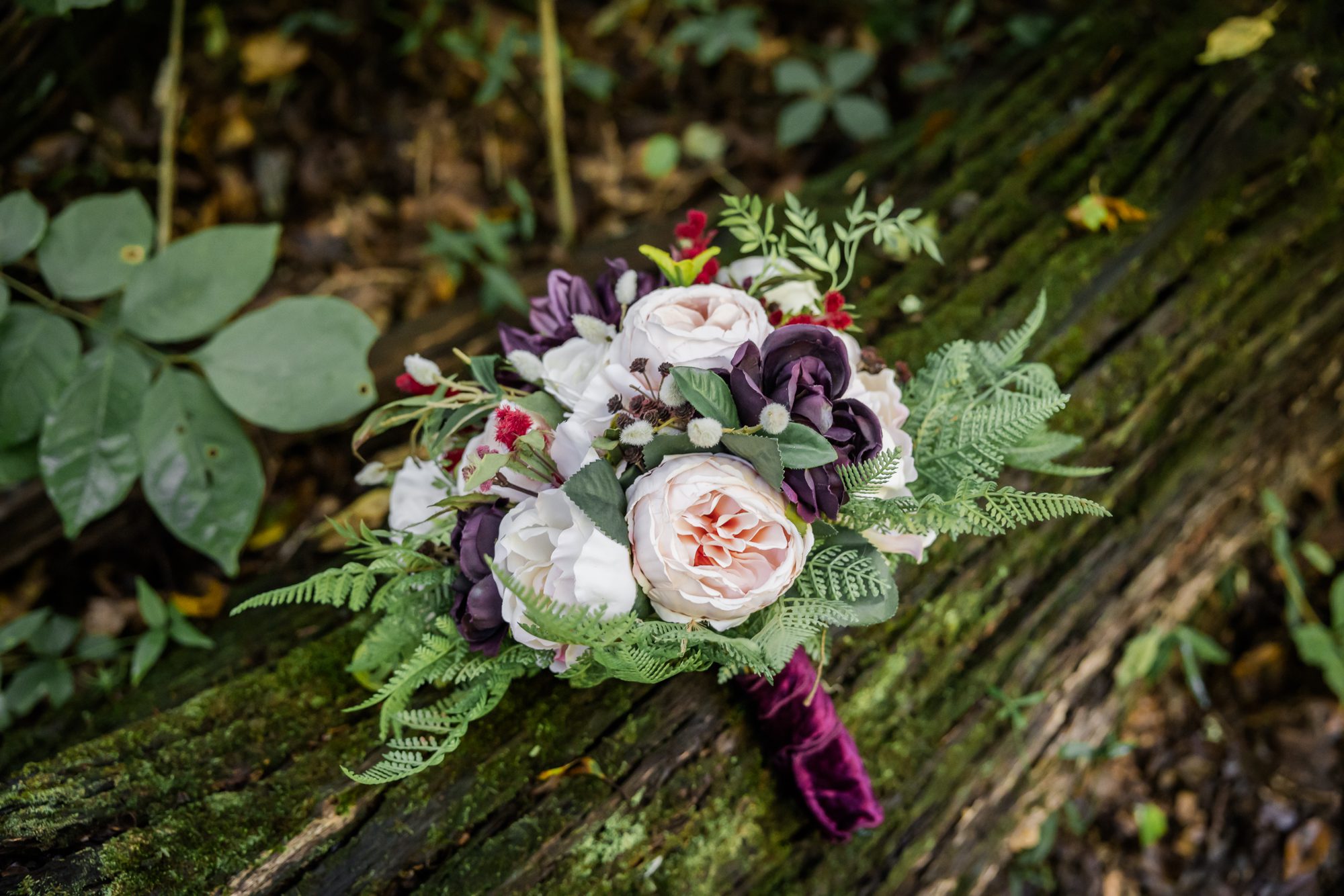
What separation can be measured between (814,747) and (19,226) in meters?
1.73

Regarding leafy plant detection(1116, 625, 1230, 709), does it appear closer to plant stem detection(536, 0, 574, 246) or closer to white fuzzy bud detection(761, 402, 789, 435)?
white fuzzy bud detection(761, 402, 789, 435)

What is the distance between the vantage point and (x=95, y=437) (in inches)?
57.9

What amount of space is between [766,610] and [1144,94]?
170 cm

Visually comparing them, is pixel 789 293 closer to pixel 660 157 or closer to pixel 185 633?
pixel 185 633

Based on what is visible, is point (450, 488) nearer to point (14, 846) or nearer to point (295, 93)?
point (14, 846)

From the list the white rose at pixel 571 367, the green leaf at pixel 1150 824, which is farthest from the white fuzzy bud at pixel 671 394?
the green leaf at pixel 1150 824

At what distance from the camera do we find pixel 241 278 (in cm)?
155

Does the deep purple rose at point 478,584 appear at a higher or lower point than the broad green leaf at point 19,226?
lower

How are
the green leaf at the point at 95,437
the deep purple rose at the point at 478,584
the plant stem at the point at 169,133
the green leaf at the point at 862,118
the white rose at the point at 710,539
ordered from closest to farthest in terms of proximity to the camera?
the white rose at the point at 710,539 < the deep purple rose at the point at 478,584 < the green leaf at the point at 95,437 < the plant stem at the point at 169,133 < the green leaf at the point at 862,118

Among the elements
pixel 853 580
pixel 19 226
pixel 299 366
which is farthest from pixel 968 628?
pixel 19 226

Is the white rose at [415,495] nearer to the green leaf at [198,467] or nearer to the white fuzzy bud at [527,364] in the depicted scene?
the white fuzzy bud at [527,364]

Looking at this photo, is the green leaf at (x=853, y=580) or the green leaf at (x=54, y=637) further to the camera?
the green leaf at (x=54, y=637)

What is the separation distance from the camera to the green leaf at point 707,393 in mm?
949

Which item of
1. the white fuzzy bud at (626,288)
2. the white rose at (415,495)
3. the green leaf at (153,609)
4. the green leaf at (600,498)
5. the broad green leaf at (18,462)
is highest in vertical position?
the white fuzzy bud at (626,288)
